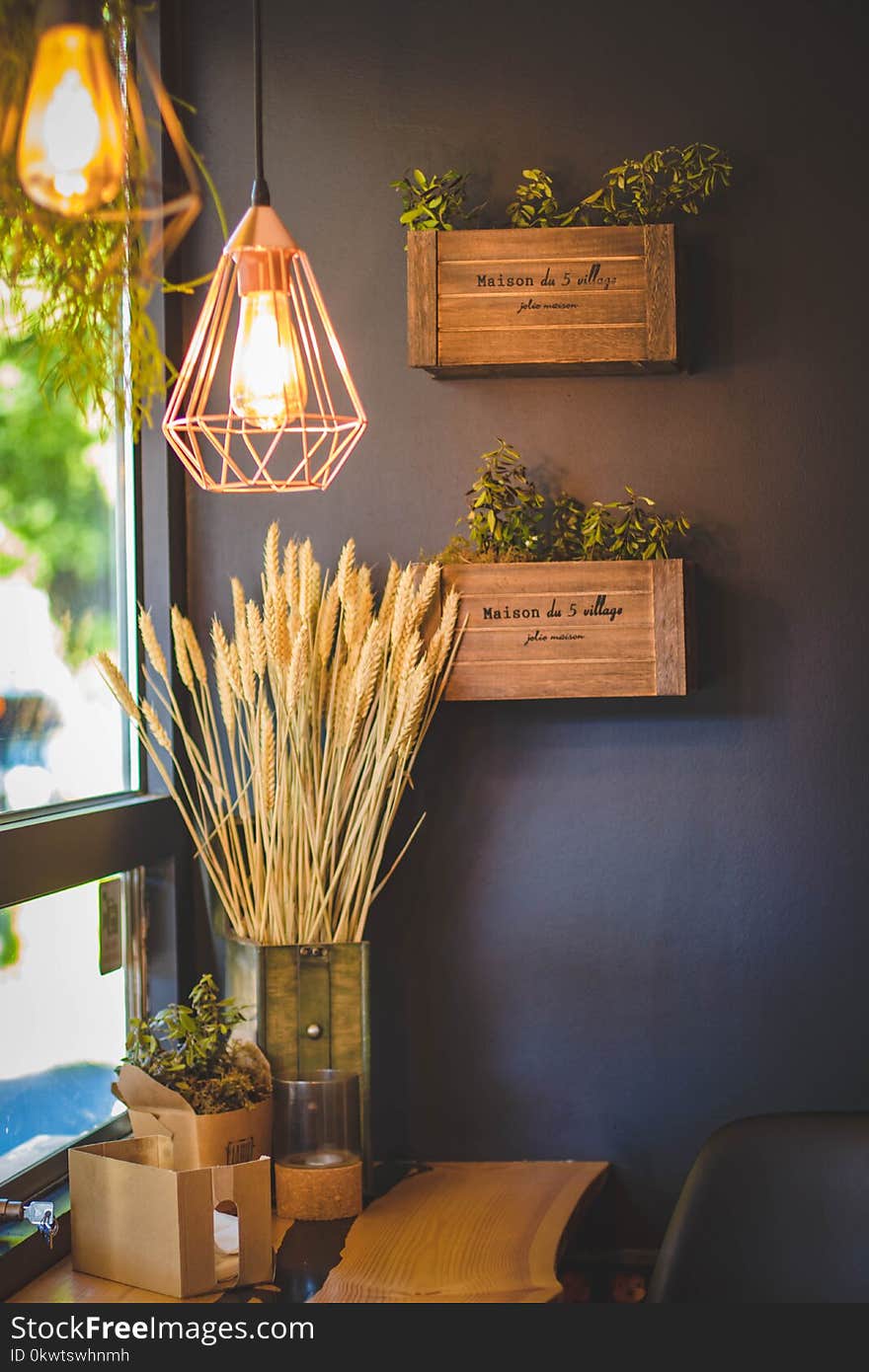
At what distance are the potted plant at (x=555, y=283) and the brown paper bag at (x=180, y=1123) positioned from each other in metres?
1.25

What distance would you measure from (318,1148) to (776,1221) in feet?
2.43

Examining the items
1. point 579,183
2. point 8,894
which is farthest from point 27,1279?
point 579,183

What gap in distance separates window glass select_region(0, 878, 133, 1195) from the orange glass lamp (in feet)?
4.15

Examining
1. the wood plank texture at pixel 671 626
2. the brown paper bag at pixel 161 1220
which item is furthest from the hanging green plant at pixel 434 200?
the brown paper bag at pixel 161 1220

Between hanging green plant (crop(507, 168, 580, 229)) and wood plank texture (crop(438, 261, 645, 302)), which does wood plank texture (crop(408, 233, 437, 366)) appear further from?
hanging green plant (crop(507, 168, 580, 229))

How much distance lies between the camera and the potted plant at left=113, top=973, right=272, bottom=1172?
6.56 feet

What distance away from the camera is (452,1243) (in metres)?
2.03

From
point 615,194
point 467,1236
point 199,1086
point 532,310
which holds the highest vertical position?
point 615,194

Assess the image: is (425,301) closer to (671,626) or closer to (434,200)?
(434,200)

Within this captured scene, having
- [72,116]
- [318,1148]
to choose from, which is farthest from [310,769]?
[72,116]

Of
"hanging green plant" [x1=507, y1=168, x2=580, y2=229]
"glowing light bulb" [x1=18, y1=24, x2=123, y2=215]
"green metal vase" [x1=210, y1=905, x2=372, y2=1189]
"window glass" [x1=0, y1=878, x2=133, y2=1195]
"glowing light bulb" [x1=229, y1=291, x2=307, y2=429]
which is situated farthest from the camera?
"hanging green plant" [x1=507, y1=168, x2=580, y2=229]

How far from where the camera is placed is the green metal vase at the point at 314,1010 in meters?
2.22

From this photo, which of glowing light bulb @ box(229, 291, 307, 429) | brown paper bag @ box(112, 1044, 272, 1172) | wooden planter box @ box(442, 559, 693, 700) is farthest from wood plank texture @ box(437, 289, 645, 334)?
brown paper bag @ box(112, 1044, 272, 1172)

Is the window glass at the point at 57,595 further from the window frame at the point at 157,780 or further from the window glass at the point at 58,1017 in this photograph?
the window glass at the point at 58,1017
